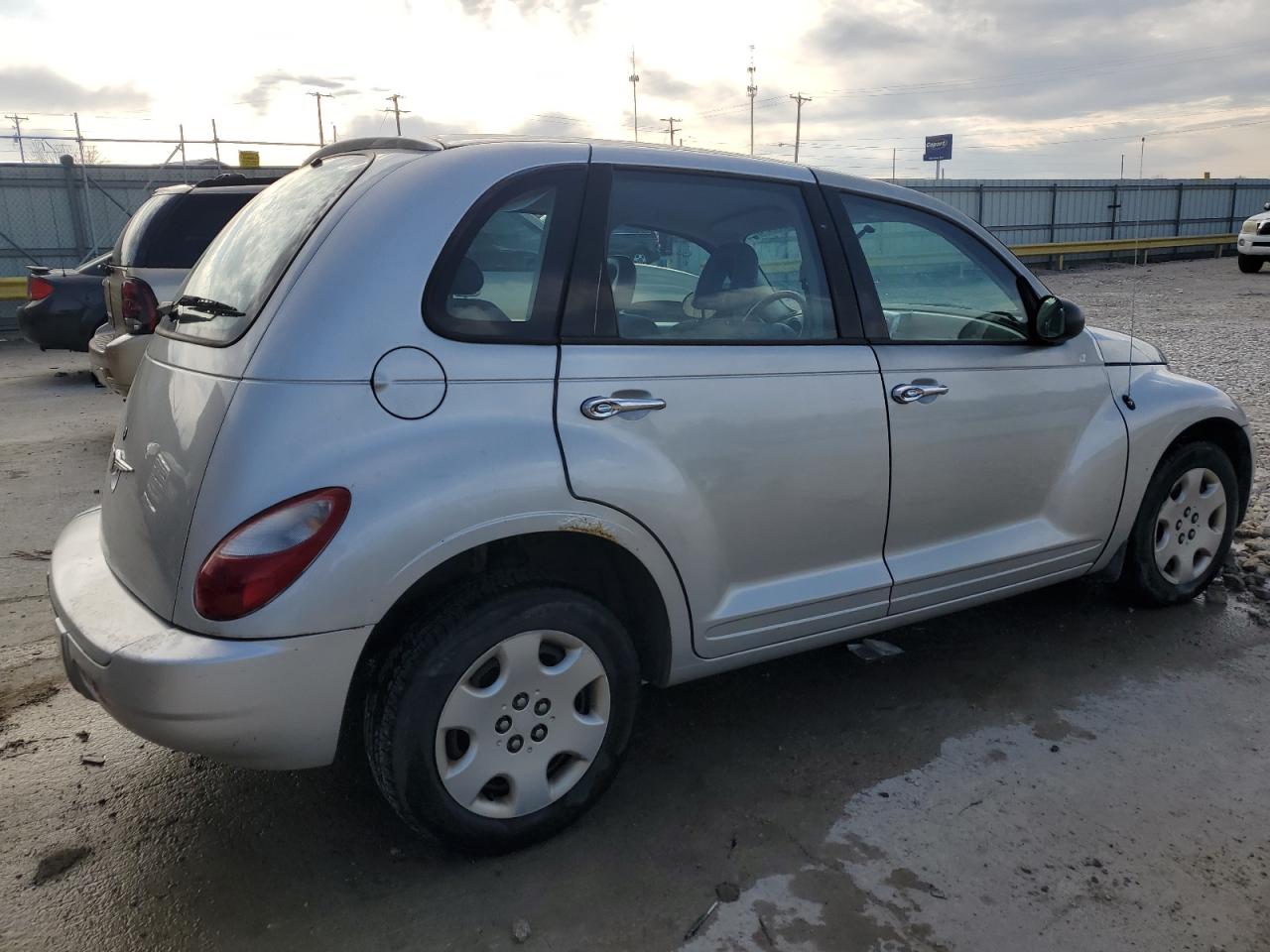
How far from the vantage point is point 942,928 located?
2.43m

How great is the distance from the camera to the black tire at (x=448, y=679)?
2.43 metres

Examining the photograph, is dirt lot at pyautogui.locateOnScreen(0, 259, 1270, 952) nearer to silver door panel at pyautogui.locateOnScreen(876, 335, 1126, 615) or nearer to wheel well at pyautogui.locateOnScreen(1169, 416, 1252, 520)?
silver door panel at pyautogui.locateOnScreen(876, 335, 1126, 615)

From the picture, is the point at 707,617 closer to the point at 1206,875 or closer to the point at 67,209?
the point at 1206,875

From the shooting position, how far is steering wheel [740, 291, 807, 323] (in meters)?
3.09

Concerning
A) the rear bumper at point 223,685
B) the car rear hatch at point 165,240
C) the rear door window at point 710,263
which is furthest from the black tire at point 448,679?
the car rear hatch at point 165,240

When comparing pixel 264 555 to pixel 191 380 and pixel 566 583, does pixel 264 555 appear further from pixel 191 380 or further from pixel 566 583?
pixel 566 583

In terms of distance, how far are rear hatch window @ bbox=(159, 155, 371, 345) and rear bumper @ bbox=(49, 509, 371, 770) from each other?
0.78 meters

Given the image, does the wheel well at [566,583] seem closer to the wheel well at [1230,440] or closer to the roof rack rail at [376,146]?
the roof rack rail at [376,146]

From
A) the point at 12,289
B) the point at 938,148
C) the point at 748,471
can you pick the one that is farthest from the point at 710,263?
the point at 938,148

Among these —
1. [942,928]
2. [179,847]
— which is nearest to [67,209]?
[179,847]

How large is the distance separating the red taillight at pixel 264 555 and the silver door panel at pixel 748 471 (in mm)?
632

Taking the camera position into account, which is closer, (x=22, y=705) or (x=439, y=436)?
(x=439, y=436)

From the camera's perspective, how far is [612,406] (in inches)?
105

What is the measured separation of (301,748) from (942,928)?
1.59 metres
